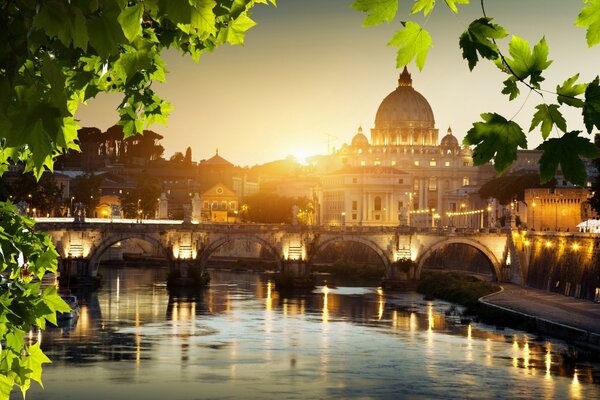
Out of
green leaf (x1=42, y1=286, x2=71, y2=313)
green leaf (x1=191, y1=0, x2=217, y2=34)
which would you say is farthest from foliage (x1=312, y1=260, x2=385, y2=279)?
green leaf (x1=191, y1=0, x2=217, y2=34)

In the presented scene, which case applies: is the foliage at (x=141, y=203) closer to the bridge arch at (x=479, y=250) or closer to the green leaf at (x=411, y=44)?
the bridge arch at (x=479, y=250)

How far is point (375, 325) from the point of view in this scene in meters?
49.3

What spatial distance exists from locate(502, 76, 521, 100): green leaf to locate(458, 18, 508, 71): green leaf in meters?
0.10

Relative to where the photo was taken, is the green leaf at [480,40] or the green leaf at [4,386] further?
the green leaf at [4,386]

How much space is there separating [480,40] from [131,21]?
1.17 m

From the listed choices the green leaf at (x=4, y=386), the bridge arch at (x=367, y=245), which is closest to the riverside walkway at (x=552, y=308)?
the bridge arch at (x=367, y=245)

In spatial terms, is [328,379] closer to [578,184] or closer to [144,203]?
[578,184]

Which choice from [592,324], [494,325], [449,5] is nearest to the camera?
[449,5]

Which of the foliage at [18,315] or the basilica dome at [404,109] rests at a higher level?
the basilica dome at [404,109]

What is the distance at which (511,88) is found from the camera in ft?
12.4

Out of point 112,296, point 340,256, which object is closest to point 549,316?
point 112,296

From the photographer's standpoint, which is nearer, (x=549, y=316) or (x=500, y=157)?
(x=500, y=157)

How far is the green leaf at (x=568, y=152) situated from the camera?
11.4 ft

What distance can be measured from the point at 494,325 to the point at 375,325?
207 inches
